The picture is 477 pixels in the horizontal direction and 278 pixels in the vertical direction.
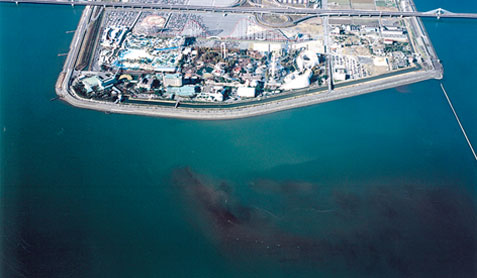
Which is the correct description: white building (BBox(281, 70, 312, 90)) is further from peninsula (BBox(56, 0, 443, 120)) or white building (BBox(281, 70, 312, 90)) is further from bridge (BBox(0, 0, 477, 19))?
bridge (BBox(0, 0, 477, 19))

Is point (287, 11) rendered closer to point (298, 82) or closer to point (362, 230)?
point (298, 82)

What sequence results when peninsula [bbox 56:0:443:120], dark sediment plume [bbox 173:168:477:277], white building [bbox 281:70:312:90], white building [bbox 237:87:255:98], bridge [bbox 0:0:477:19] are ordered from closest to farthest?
dark sediment plume [bbox 173:168:477:277] < white building [bbox 237:87:255:98] < peninsula [bbox 56:0:443:120] < white building [bbox 281:70:312:90] < bridge [bbox 0:0:477:19]

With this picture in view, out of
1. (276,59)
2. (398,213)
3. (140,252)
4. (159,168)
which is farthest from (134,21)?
(398,213)

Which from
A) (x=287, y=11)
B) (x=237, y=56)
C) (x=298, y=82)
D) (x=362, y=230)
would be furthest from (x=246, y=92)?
(x=287, y=11)

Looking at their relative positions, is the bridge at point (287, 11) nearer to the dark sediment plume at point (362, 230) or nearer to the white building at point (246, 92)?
the white building at point (246, 92)

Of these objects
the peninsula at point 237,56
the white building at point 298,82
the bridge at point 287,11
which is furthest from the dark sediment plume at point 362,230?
the bridge at point 287,11

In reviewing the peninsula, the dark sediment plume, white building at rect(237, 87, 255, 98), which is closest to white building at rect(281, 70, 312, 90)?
the peninsula

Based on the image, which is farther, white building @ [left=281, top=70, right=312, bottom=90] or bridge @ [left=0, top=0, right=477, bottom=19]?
bridge @ [left=0, top=0, right=477, bottom=19]

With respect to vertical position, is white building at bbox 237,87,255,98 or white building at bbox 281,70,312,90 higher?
white building at bbox 281,70,312,90
